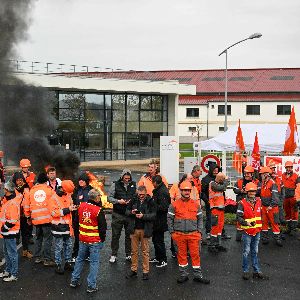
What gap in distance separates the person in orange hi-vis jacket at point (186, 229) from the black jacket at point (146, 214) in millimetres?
384

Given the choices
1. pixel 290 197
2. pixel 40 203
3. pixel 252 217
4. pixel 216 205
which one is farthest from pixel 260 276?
pixel 40 203

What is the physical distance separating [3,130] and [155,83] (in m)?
18.7

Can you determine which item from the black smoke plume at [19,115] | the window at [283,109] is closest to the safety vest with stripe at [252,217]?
the black smoke plume at [19,115]

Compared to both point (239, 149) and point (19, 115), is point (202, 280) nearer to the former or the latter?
point (239, 149)

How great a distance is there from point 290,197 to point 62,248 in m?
5.88

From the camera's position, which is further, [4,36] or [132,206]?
[4,36]

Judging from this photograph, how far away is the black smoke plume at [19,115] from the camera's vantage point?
1755cm

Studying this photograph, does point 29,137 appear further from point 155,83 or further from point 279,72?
point 279,72

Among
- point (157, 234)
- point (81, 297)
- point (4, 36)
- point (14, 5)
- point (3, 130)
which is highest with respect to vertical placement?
point (14, 5)

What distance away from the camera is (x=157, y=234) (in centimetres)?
895

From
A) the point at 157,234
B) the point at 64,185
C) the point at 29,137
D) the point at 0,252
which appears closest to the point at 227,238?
the point at 157,234

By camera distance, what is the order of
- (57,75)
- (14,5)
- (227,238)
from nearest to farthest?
(227,238), (14,5), (57,75)

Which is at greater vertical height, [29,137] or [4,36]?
[4,36]

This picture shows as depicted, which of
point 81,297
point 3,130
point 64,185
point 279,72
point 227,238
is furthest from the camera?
point 279,72
